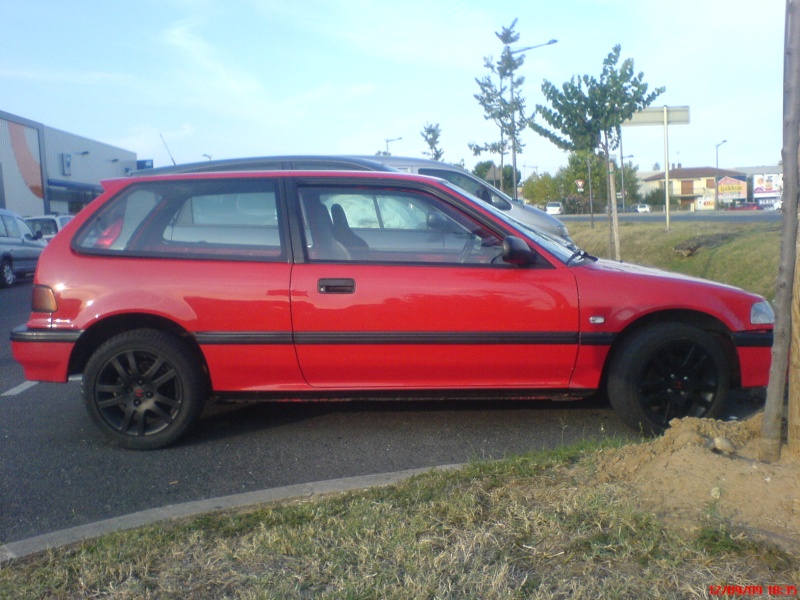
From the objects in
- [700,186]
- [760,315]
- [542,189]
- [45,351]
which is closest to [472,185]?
[760,315]

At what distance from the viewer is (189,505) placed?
3916 mm

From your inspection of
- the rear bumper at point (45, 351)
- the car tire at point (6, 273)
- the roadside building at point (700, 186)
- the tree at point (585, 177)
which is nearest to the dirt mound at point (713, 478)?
the rear bumper at point (45, 351)

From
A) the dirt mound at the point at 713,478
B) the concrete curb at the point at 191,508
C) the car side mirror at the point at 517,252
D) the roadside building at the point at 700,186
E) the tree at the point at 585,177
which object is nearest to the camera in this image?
the dirt mound at the point at 713,478

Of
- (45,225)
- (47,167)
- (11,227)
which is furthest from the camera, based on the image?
(47,167)

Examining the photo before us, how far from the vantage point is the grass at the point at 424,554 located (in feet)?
9.52

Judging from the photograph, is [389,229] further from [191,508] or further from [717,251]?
[717,251]

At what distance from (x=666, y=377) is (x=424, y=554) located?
8.03 feet

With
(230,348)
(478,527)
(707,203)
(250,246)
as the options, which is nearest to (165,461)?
(230,348)

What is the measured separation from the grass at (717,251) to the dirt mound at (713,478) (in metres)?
6.38

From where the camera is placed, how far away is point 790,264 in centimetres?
357

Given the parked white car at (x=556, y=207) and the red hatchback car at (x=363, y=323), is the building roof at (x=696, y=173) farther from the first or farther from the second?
the red hatchback car at (x=363, y=323)

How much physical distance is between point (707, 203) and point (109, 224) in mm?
85593

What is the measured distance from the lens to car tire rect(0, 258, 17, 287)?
17845 mm

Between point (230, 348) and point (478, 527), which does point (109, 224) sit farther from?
point (478, 527)
